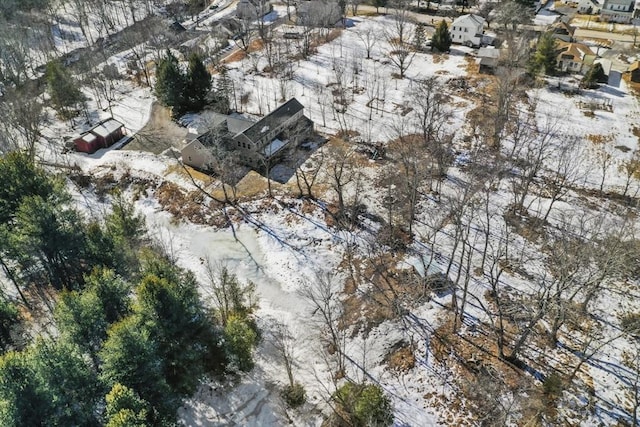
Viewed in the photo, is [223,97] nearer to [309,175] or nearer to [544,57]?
[309,175]

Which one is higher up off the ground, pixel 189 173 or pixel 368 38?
pixel 368 38

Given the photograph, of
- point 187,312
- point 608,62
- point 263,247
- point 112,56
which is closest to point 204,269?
point 263,247

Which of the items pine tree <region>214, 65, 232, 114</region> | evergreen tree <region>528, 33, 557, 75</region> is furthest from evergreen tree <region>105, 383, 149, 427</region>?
evergreen tree <region>528, 33, 557, 75</region>

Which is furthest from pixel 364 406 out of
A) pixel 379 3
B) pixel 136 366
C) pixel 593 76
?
pixel 379 3

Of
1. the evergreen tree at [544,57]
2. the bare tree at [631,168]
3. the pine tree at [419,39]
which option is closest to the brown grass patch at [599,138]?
the bare tree at [631,168]

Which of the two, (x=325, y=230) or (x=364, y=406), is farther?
(x=325, y=230)

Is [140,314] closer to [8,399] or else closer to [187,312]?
[187,312]

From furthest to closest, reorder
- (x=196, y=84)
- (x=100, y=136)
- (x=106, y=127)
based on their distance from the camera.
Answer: (x=196, y=84), (x=106, y=127), (x=100, y=136)
